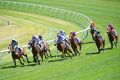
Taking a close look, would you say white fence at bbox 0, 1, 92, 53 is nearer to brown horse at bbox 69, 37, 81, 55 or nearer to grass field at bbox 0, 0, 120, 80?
grass field at bbox 0, 0, 120, 80

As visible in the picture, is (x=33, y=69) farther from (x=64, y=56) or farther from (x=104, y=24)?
(x=104, y=24)

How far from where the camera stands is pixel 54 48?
81.6 ft

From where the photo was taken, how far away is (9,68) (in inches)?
807

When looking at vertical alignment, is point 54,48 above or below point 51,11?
below

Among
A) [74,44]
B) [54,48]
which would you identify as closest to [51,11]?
[54,48]

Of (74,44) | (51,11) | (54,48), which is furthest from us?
(51,11)

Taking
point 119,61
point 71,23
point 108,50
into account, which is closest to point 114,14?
point 71,23

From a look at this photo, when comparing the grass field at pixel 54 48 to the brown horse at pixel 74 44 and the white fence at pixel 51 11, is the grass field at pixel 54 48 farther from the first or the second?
the white fence at pixel 51 11

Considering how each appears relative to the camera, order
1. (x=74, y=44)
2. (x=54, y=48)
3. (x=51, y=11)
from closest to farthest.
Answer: (x=74, y=44)
(x=54, y=48)
(x=51, y=11)

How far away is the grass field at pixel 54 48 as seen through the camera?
17703 mm

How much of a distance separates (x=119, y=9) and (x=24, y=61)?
1818cm

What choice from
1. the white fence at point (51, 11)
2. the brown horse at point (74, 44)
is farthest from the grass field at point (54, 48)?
the white fence at point (51, 11)

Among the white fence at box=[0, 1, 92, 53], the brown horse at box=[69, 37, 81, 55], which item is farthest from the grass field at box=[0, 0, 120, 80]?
the white fence at box=[0, 1, 92, 53]

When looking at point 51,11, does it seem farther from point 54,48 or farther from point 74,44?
point 74,44
